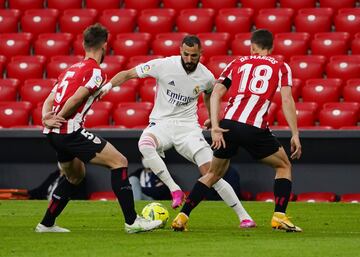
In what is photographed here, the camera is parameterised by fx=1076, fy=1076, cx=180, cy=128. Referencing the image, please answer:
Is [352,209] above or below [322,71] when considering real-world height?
below

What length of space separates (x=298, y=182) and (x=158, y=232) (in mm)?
5541

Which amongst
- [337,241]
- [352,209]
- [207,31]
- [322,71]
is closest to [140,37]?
[207,31]

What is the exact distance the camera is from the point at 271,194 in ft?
46.9

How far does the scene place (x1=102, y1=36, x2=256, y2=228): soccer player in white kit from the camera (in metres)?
9.87

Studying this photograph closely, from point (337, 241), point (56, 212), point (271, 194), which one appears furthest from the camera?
point (271, 194)

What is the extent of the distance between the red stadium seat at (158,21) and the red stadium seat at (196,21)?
16 centimetres

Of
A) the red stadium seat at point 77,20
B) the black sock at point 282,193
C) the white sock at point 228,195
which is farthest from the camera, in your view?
the red stadium seat at point 77,20

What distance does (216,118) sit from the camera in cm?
895

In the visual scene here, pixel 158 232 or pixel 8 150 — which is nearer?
pixel 158 232

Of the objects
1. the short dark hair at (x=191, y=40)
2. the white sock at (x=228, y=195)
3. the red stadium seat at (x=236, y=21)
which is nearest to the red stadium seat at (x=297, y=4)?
the red stadium seat at (x=236, y=21)

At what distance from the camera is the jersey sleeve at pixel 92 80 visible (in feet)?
28.2

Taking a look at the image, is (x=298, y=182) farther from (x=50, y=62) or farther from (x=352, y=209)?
(x=50, y=62)

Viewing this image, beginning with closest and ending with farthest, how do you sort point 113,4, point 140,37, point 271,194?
1. point 271,194
2. point 140,37
3. point 113,4

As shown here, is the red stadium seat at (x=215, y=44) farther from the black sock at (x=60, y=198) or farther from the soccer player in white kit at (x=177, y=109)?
the black sock at (x=60, y=198)
